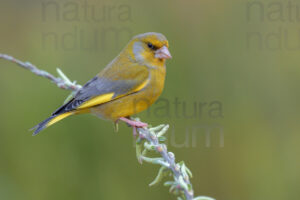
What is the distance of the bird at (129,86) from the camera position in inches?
128

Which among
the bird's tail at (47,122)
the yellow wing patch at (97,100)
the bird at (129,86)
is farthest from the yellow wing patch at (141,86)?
the bird's tail at (47,122)

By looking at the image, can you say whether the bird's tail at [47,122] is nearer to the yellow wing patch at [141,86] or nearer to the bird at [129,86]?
the bird at [129,86]

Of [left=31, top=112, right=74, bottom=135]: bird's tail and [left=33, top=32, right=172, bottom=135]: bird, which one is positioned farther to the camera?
[left=33, top=32, right=172, bottom=135]: bird

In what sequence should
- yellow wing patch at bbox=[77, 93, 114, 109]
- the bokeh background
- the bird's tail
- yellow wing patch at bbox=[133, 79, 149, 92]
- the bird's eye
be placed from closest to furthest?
the bird's tail, yellow wing patch at bbox=[77, 93, 114, 109], yellow wing patch at bbox=[133, 79, 149, 92], the bird's eye, the bokeh background

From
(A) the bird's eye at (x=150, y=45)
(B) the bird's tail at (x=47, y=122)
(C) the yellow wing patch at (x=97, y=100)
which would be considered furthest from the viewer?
(A) the bird's eye at (x=150, y=45)

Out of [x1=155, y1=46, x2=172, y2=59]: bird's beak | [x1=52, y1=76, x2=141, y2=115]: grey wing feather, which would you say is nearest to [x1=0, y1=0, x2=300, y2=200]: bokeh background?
[x1=52, y1=76, x2=141, y2=115]: grey wing feather

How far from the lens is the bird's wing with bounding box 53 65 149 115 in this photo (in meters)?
3.27

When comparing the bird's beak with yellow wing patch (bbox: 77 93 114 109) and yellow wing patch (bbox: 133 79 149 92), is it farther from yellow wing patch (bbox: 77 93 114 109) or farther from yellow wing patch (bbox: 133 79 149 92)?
yellow wing patch (bbox: 77 93 114 109)

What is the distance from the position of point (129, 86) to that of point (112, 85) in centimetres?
14

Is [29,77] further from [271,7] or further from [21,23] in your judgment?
[271,7]

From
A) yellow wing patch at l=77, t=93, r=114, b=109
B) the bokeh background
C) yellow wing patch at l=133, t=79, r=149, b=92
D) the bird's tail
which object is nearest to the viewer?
the bird's tail

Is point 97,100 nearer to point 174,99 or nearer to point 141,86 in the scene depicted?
A: point 141,86

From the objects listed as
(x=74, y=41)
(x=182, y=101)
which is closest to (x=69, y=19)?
(x=74, y=41)

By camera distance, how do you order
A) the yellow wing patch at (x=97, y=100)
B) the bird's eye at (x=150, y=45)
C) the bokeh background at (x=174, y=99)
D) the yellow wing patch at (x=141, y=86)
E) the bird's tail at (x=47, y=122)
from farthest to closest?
the bokeh background at (x=174, y=99) < the bird's eye at (x=150, y=45) < the yellow wing patch at (x=141, y=86) < the yellow wing patch at (x=97, y=100) < the bird's tail at (x=47, y=122)
